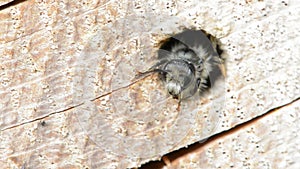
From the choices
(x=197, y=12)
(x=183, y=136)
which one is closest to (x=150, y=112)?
(x=183, y=136)

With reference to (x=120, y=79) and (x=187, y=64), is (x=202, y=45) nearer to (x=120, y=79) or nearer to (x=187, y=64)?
(x=187, y=64)

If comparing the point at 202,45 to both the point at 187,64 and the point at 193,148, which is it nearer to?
the point at 187,64

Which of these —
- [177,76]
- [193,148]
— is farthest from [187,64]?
[193,148]

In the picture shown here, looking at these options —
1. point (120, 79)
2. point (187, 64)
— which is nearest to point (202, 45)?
point (187, 64)

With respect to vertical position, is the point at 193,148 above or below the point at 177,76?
below

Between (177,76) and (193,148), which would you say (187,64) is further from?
(193,148)

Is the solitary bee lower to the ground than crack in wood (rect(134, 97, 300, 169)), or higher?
higher

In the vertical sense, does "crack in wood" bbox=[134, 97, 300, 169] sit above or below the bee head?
below

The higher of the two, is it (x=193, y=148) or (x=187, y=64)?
(x=187, y=64)

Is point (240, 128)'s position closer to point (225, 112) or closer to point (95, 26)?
point (225, 112)

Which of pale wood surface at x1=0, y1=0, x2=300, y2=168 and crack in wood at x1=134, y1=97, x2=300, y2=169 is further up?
pale wood surface at x1=0, y1=0, x2=300, y2=168
